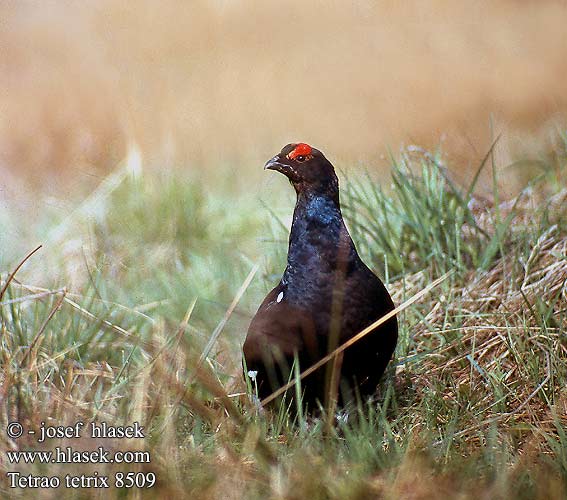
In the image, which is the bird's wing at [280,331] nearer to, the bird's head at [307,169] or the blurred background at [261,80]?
the bird's head at [307,169]

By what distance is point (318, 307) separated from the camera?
10.9 ft

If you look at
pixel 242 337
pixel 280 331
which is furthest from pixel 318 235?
pixel 242 337

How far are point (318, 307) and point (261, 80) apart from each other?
18.3 feet

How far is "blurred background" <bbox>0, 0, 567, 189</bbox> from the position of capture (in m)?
7.20

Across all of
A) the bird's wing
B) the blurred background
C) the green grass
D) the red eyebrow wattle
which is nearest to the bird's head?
the red eyebrow wattle

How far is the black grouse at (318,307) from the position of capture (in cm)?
329

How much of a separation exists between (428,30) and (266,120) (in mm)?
2536

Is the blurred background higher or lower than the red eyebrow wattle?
higher

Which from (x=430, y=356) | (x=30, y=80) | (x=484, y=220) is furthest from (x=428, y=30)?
(x=430, y=356)

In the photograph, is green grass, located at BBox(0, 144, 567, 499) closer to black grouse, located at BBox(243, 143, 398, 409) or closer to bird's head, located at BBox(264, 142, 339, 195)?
black grouse, located at BBox(243, 143, 398, 409)

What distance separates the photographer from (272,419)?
3.31 m

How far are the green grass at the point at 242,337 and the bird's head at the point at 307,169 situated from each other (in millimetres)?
791

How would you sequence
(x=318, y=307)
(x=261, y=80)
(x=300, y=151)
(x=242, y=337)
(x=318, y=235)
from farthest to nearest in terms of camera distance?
(x=261, y=80), (x=242, y=337), (x=300, y=151), (x=318, y=235), (x=318, y=307)

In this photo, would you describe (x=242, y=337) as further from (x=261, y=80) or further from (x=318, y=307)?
(x=261, y=80)
